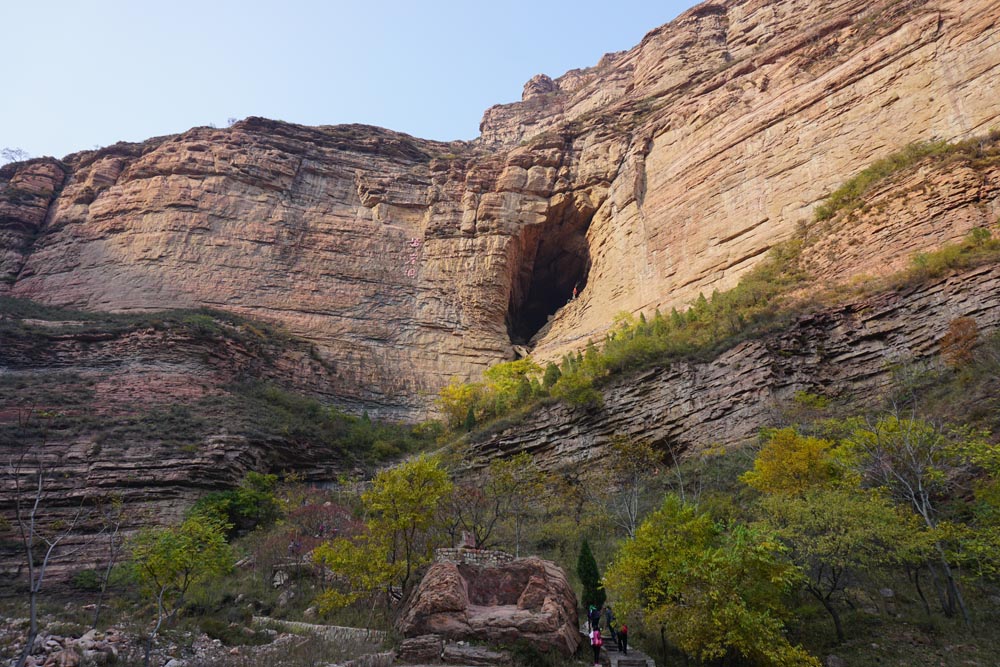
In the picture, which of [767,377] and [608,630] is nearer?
[608,630]

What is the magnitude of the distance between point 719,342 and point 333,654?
70.6ft

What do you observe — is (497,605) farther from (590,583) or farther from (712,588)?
(712,588)

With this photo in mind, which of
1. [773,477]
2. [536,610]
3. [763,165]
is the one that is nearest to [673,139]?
[763,165]

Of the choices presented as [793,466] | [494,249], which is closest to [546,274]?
[494,249]

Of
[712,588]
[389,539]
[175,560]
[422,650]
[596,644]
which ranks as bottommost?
[596,644]

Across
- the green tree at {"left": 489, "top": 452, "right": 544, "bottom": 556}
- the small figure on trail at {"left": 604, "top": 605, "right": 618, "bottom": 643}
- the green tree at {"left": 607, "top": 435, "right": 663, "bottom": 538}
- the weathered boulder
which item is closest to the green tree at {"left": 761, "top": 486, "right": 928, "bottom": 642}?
the small figure on trail at {"left": 604, "top": 605, "right": 618, "bottom": 643}

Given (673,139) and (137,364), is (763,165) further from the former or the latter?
(137,364)

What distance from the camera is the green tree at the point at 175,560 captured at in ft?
44.8

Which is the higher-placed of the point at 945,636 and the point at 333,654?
the point at 333,654

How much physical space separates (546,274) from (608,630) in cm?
4385

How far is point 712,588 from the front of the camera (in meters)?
10.8

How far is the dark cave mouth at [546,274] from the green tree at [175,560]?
1436 inches

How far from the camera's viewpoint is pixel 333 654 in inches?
442

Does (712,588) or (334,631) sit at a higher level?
(712,588)
